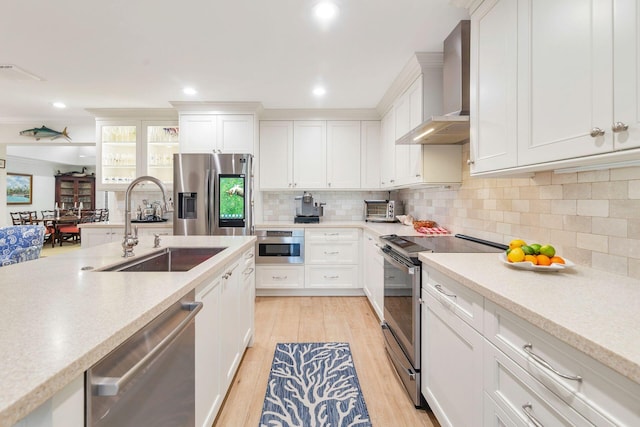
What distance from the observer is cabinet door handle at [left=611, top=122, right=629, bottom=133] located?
2.86ft

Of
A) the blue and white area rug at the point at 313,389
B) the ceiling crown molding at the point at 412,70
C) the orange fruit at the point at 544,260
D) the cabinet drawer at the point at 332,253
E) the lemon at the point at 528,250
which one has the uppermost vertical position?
the ceiling crown molding at the point at 412,70

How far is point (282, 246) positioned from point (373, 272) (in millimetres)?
1198

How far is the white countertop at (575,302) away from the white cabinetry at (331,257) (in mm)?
2214

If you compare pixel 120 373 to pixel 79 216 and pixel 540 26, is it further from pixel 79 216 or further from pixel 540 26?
pixel 79 216

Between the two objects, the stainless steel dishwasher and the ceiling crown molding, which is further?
the ceiling crown molding

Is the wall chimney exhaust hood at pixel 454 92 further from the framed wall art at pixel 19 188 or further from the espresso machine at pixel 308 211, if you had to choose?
the framed wall art at pixel 19 188

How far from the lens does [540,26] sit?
1194 millimetres

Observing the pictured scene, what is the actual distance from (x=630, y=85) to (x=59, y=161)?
1252cm

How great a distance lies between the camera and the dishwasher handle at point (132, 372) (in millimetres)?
658

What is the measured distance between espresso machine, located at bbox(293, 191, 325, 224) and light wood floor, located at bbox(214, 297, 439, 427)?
0.98 metres

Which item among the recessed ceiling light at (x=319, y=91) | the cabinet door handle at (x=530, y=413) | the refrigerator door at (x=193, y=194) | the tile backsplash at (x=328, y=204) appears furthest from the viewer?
the tile backsplash at (x=328, y=204)

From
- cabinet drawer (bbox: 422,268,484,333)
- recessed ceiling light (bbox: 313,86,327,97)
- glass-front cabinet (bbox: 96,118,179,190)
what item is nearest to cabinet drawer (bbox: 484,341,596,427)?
cabinet drawer (bbox: 422,268,484,333)

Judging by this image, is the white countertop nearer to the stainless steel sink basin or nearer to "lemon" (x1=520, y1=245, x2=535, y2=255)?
"lemon" (x1=520, y1=245, x2=535, y2=255)

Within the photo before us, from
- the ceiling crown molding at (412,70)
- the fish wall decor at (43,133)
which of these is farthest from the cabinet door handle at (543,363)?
the fish wall decor at (43,133)
